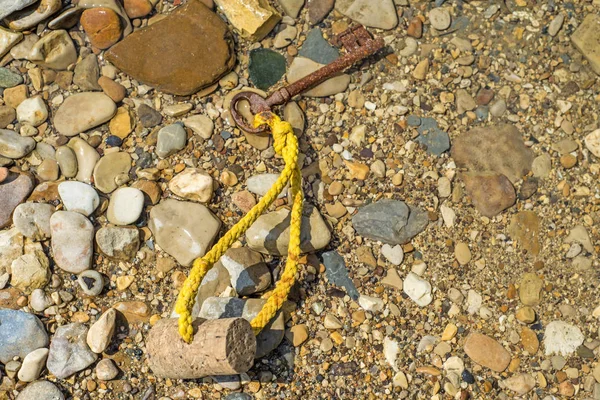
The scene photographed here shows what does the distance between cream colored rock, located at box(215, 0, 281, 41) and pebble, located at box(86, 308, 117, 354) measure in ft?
5.07

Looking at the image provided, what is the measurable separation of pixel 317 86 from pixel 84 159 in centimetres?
119

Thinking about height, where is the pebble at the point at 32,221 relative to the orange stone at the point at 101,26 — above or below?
below

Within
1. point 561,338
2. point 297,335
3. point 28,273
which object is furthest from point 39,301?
point 561,338

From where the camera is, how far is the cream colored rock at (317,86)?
10.5 feet

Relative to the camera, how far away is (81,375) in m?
2.75

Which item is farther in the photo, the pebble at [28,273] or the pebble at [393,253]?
the pebble at [393,253]

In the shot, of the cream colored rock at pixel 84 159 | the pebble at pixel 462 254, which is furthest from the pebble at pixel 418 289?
the cream colored rock at pixel 84 159

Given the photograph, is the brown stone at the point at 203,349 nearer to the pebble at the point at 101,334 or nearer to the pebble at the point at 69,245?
the pebble at the point at 101,334

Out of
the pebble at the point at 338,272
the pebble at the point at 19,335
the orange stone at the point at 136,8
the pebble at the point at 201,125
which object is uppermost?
the orange stone at the point at 136,8

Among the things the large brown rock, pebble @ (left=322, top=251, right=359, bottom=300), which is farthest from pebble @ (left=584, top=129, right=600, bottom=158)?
the large brown rock

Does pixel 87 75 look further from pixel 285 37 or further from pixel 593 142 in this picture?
pixel 593 142

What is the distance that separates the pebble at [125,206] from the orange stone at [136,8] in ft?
3.08

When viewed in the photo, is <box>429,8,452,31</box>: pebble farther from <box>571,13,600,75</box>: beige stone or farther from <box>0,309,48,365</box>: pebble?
<box>0,309,48,365</box>: pebble

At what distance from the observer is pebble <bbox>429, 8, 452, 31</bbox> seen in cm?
335
